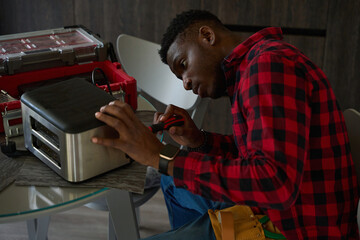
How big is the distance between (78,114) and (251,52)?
425 millimetres

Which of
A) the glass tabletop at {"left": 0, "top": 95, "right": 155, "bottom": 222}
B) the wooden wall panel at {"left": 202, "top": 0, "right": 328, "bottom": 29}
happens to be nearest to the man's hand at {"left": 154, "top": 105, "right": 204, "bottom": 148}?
the glass tabletop at {"left": 0, "top": 95, "right": 155, "bottom": 222}

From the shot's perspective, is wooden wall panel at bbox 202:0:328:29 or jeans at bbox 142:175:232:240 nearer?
jeans at bbox 142:175:232:240

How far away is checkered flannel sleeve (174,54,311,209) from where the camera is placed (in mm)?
958

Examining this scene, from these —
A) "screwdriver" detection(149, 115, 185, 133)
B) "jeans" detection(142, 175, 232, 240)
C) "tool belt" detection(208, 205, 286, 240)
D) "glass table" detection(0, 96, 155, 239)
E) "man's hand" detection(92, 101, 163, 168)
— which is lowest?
"jeans" detection(142, 175, 232, 240)

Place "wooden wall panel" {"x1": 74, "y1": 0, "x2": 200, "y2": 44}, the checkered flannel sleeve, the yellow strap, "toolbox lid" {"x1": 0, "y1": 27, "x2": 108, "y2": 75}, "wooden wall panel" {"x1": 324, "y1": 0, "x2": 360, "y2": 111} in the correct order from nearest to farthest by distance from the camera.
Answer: the checkered flannel sleeve
the yellow strap
"toolbox lid" {"x1": 0, "y1": 27, "x2": 108, "y2": 75}
"wooden wall panel" {"x1": 324, "y1": 0, "x2": 360, "y2": 111}
"wooden wall panel" {"x1": 74, "y1": 0, "x2": 200, "y2": 44}

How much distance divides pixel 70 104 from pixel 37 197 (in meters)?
0.23

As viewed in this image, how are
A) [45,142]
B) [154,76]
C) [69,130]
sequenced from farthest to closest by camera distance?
[154,76] < [45,142] < [69,130]

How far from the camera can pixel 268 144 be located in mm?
957

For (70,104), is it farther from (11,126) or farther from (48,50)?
(48,50)

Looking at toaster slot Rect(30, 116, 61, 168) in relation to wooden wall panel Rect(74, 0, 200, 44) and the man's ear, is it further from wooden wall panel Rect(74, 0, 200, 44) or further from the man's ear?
wooden wall panel Rect(74, 0, 200, 44)

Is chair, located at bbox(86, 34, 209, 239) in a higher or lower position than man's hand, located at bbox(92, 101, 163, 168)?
lower

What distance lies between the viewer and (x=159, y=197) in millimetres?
2486

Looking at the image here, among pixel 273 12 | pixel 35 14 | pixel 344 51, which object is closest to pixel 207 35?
pixel 273 12

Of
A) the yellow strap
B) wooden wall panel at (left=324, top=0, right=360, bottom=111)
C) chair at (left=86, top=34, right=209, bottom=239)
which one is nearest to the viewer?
the yellow strap
